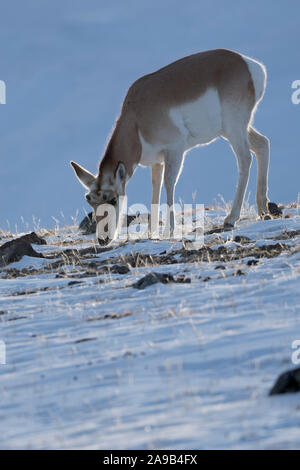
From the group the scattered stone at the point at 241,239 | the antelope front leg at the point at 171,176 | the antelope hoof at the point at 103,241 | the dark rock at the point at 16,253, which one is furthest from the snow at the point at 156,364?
the antelope front leg at the point at 171,176

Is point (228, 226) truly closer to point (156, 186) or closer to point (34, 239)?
point (156, 186)

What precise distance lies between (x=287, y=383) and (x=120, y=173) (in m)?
8.40

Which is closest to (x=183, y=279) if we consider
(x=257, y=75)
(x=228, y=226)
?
(x=228, y=226)

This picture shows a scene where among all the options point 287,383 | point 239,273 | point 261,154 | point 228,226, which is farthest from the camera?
point 261,154

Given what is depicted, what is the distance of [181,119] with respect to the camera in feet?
39.7

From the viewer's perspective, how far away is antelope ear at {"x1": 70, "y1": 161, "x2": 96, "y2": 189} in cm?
1200

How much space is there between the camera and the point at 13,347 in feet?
18.7

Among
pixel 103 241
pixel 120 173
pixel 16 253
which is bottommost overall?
pixel 16 253

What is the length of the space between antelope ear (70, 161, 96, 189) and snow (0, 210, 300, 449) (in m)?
4.57

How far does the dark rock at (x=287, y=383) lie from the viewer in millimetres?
3877

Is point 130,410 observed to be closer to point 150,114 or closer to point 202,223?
point 150,114

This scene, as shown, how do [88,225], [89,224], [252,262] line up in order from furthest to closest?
[88,225] < [89,224] < [252,262]

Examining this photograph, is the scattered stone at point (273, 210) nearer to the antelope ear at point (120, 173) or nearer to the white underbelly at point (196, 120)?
the white underbelly at point (196, 120)

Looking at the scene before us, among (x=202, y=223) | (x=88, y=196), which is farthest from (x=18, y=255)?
(x=202, y=223)
